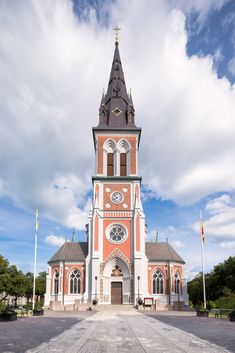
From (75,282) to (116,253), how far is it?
6376 mm

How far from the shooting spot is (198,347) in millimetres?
11891

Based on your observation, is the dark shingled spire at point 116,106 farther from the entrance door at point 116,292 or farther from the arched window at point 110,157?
the entrance door at point 116,292

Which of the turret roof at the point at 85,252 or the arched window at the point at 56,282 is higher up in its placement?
the turret roof at the point at 85,252

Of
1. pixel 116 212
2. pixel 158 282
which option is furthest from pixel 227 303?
pixel 116 212

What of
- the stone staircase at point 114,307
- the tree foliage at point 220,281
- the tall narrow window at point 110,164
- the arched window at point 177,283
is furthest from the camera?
the tree foliage at point 220,281

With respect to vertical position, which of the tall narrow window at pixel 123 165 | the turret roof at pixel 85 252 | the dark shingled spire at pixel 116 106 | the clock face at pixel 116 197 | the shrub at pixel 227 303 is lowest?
the shrub at pixel 227 303

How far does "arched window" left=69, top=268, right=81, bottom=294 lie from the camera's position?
1839 inches

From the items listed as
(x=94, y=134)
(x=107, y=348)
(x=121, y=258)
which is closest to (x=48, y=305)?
(x=121, y=258)

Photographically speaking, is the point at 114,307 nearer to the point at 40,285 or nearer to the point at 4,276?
the point at 4,276

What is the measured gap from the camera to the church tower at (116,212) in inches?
1804

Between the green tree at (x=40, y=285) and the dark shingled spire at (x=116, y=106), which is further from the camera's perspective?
the green tree at (x=40, y=285)

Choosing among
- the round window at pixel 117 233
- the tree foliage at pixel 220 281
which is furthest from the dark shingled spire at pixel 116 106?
the tree foliage at pixel 220 281

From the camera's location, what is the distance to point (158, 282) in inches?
1882

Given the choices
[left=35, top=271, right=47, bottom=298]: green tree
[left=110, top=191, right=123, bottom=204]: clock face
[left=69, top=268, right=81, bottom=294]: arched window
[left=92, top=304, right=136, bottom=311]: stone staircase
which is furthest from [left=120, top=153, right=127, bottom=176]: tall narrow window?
[left=35, top=271, right=47, bottom=298]: green tree
